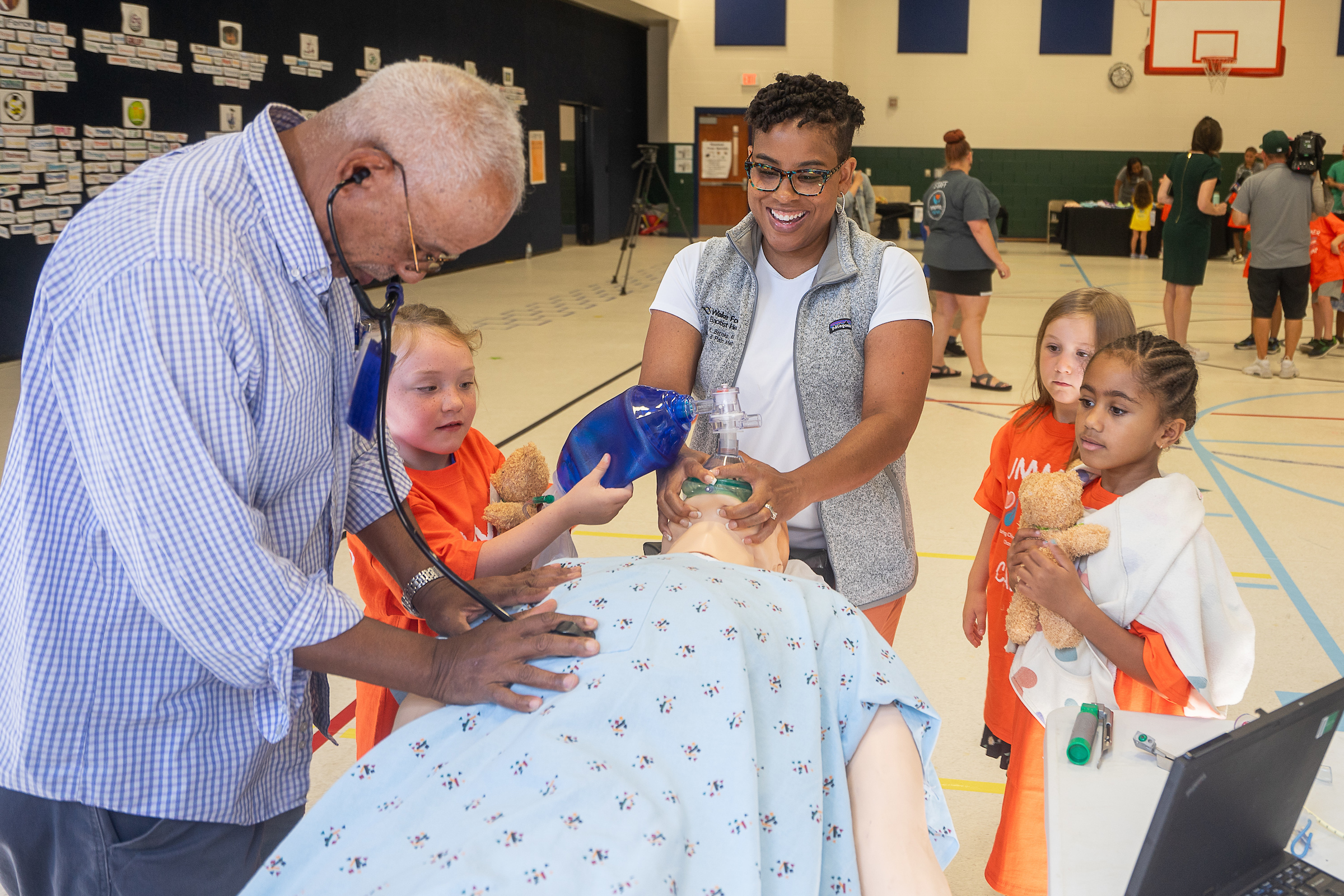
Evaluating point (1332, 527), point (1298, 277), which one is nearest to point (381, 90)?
point (1332, 527)

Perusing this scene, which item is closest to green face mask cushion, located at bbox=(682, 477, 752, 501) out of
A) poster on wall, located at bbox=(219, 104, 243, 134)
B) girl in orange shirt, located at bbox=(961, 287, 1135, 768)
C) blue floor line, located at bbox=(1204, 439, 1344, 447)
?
girl in orange shirt, located at bbox=(961, 287, 1135, 768)

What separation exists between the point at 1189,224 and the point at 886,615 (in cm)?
617

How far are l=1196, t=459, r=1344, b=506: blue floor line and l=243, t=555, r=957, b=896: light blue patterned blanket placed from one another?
4144mm

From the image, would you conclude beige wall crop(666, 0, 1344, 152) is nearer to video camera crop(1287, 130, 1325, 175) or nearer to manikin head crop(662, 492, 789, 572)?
video camera crop(1287, 130, 1325, 175)

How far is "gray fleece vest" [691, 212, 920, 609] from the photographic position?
1839 mm

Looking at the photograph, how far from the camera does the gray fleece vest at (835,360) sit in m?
1.84

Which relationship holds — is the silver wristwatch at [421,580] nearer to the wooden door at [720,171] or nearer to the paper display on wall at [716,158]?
the wooden door at [720,171]

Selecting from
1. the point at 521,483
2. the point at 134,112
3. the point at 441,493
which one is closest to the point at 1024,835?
the point at 521,483

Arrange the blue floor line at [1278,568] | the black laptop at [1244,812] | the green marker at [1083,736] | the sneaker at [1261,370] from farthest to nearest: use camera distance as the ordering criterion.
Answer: the sneaker at [1261,370] < the blue floor line at [1278,568] < the green marker at [1083,736] < the black laptop at [1244,812]

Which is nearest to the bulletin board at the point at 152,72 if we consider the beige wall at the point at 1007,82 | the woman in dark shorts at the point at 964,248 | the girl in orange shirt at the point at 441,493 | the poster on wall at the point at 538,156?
the poster on wall at the point at 538,156

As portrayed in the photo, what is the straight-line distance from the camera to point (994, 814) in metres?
2.46

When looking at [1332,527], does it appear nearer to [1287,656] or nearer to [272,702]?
[1287,656]

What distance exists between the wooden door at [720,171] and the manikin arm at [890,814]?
1588 centimetres

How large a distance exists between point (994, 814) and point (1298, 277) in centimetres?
601
